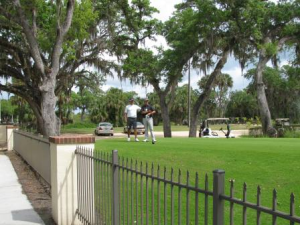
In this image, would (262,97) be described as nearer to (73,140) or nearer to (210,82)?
(210,82)

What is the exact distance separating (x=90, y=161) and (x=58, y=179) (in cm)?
112

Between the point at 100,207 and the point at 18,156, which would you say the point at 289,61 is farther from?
the point at 100,207

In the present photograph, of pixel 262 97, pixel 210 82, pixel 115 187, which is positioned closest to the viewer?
pixel 115 187

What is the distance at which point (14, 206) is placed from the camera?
25.5 ft

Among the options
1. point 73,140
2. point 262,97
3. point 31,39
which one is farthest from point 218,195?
point 262,97

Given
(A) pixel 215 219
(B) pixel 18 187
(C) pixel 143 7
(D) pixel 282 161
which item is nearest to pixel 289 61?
(C) pixel 143 7

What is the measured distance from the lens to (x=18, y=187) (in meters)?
9.99

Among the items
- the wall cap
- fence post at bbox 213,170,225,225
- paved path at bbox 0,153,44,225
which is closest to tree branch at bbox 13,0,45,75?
paved path at bbox 0,153,44,225

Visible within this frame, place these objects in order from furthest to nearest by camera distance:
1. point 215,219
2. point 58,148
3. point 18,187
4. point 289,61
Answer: point 289,61, point 18,187, point 58,148, point 215,219

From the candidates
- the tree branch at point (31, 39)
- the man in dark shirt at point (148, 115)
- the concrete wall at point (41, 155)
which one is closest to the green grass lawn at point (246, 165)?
the concrete wall at point (41, 155)

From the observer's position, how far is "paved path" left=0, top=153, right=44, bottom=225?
22.0ft

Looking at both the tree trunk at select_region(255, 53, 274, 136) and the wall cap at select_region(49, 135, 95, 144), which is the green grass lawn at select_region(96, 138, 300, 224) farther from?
the tree trunk at select_region(255, 53, 274, 136)

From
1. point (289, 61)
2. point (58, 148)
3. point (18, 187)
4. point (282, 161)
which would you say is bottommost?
point (18, 187)

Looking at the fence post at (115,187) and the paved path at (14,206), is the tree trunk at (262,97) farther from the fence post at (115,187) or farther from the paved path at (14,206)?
the fence post at (115,187)
